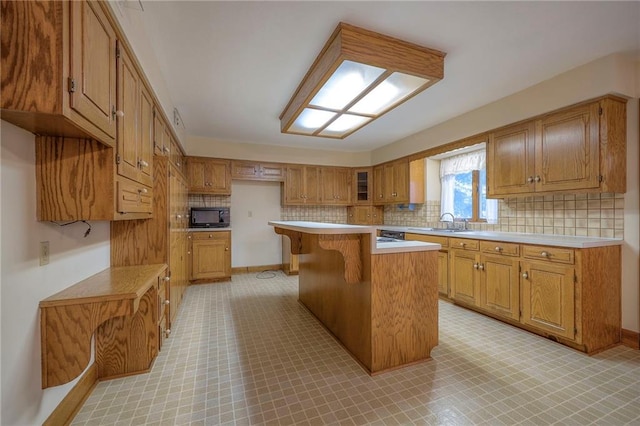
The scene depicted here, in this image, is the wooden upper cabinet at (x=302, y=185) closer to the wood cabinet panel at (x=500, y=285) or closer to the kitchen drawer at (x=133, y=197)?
the kitchen drawer at (x=133, y=197)

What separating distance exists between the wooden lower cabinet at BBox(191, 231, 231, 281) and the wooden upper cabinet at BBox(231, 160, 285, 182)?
→ 3.71 feet

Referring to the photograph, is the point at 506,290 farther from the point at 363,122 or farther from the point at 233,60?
the point at 233,60

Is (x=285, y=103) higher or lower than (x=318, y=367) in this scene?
higher

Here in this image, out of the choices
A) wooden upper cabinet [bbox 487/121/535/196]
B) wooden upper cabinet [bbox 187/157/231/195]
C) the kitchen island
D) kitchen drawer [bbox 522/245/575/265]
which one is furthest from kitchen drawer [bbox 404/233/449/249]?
wooden upper cabinet [bbox 187/157/231/195]

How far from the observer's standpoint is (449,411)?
1.50 meters

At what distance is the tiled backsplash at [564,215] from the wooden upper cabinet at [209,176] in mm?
4036

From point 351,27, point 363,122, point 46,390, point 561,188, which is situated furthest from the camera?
point 363,122

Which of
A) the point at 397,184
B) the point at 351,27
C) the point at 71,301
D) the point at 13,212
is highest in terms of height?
the point at 351,27

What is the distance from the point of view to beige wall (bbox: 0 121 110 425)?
1.09 metres

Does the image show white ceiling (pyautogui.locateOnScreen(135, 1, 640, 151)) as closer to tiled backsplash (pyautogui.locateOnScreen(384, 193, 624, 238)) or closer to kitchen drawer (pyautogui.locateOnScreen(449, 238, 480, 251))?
tiled backsplash (pyautogui.locateOnScreen(384, 193, 624, 238))

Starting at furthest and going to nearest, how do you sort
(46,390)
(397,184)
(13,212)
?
(397,184) → (46,390) → (13,212)

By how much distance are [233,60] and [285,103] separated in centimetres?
92

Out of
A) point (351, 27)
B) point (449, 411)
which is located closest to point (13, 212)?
point (351, 27)

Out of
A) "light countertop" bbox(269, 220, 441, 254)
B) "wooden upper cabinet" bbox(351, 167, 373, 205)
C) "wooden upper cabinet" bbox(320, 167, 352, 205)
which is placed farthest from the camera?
"wooden upper cabinet" bbox(351, 167, 373, 205)
